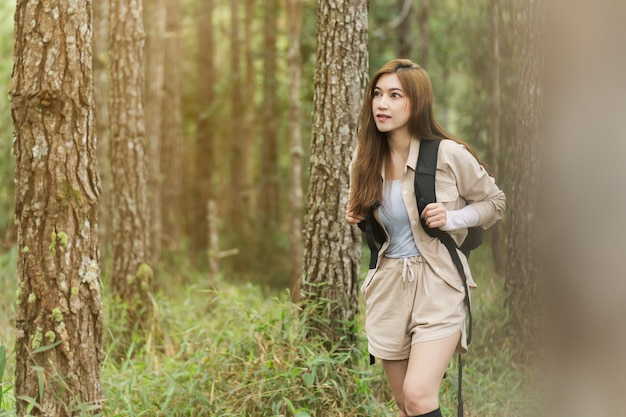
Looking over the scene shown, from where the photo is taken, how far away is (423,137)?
139 inches

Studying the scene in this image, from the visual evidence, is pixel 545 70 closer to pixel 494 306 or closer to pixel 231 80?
pixel 494 306

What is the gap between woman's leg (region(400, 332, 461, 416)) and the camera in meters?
3.28

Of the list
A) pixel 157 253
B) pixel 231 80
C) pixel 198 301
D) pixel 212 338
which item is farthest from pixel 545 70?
pixel 231 80

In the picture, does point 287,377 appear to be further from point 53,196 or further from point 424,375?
point 53,196

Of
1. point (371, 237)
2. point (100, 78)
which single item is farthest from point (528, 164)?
point (100, 78)

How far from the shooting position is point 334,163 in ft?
16.5

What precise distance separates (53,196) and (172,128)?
375 inches

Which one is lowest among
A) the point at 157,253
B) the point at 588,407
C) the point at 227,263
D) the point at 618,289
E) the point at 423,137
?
the point at 227,263

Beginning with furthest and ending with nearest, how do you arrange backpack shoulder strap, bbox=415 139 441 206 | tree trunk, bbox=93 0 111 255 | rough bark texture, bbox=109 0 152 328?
1. tree trunk, bbox=93 0 111 255
2. rough bark texture, bbox=109 0 152 328
3. backpack shoulder strap, bbox=415 139 441 206

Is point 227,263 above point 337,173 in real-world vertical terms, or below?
below

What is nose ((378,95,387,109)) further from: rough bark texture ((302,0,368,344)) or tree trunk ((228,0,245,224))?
tree trunk ((228,0,245,224))

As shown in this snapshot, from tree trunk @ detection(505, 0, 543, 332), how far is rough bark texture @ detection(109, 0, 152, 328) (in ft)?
14.5

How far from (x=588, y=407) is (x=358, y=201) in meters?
2.33

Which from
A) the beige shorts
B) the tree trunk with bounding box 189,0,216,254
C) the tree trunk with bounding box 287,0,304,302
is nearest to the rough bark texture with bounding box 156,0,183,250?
the tree trunk with bounding box 189,0,216,254
